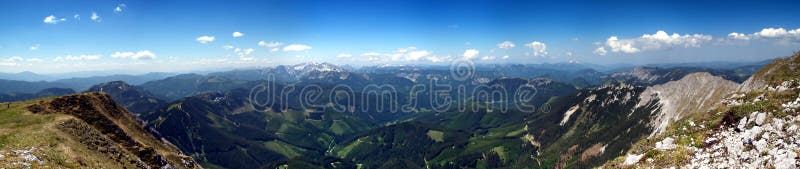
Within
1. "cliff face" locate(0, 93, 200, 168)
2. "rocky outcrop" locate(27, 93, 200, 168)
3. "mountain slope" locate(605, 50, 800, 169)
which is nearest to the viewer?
"mountain slope" locate(605, 50, 800, 169)

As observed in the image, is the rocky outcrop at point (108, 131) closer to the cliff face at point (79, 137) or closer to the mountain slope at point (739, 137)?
the cliff face at point (79, 137)

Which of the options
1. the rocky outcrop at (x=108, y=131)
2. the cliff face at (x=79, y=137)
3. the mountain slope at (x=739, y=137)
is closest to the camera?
the mountain slope at (x=739, y=137)

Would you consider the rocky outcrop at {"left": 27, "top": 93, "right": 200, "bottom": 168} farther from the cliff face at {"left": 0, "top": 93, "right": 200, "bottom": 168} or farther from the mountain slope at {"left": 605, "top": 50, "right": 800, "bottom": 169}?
the mountain slope at {"left": 605, "top": 50, "right": 800, "bottom": 169}

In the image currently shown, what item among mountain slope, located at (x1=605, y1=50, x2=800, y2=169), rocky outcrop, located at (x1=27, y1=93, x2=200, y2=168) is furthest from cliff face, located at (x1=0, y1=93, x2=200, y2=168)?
mountain slope, located at (x1=605, y1=50, x2=800, y2=169)

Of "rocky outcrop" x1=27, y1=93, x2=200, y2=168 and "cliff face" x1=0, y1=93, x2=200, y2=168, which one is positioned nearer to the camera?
"cliff face" x1=0, y1=93, x2=200, y2=168

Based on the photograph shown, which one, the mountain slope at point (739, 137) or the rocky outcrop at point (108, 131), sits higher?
the mountain slope at point (739, 137)

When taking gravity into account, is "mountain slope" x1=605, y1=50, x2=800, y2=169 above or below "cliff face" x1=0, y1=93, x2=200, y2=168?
above

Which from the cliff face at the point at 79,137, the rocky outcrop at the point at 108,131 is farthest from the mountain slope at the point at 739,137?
the rocky outcrop at the point at 108,131

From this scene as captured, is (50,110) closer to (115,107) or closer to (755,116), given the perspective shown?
(115,107)

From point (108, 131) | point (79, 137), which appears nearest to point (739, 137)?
point (79, 137)

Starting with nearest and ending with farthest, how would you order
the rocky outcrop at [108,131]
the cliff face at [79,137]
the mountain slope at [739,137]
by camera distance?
the mountain slope at [739,137] < the cliff face at [79,137] < the rocky outcrop at [108,131]
